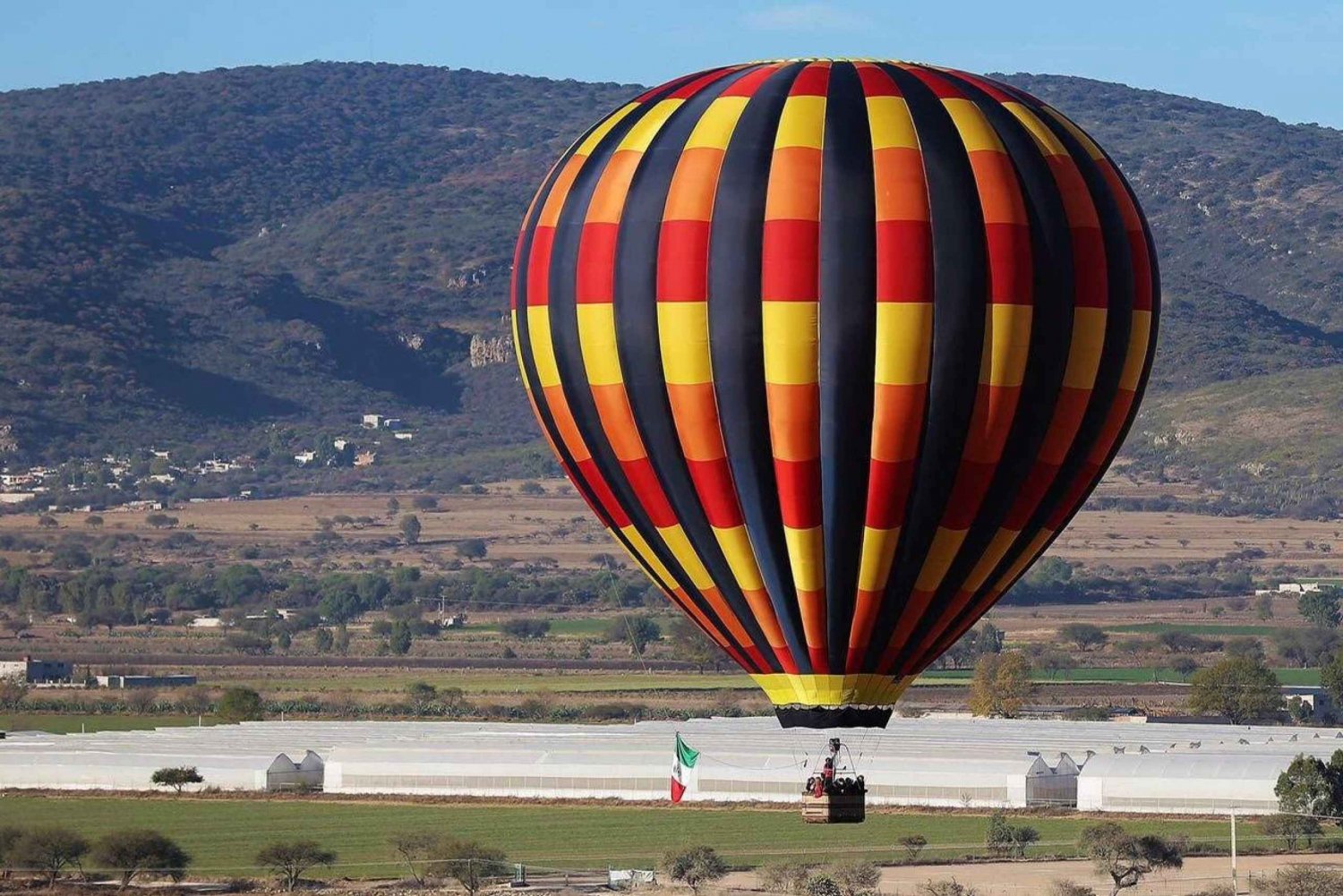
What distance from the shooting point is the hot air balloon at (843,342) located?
38.2 m

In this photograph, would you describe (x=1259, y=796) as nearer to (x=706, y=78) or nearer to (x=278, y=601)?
(x=706, y=78)

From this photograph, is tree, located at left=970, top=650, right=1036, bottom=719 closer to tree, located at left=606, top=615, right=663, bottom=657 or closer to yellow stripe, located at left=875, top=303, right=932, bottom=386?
tree, located at left=606, top=615, right=663, bottom=657

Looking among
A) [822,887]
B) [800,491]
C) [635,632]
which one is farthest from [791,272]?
[635,632]

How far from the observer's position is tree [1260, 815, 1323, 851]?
63.8 meters

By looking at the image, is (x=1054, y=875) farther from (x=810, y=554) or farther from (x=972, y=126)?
(x=972, y=126)

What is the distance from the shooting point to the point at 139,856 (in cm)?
5912

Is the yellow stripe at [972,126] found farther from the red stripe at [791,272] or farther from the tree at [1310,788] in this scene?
the tree at [1310,788]

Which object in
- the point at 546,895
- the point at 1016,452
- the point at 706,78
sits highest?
the point at 706,78

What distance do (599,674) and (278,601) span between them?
6315 centimetres

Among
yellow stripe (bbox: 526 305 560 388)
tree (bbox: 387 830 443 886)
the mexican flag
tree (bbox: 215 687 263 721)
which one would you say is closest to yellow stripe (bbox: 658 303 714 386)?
yellow stripe (bbox: 526 305 560 388)

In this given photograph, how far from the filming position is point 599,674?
127438 millimetres

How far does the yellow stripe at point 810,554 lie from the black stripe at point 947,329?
2.93ft

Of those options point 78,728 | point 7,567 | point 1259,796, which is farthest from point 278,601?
point 1259,796

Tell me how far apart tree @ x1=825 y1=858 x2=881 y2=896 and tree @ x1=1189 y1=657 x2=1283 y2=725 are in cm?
4374
